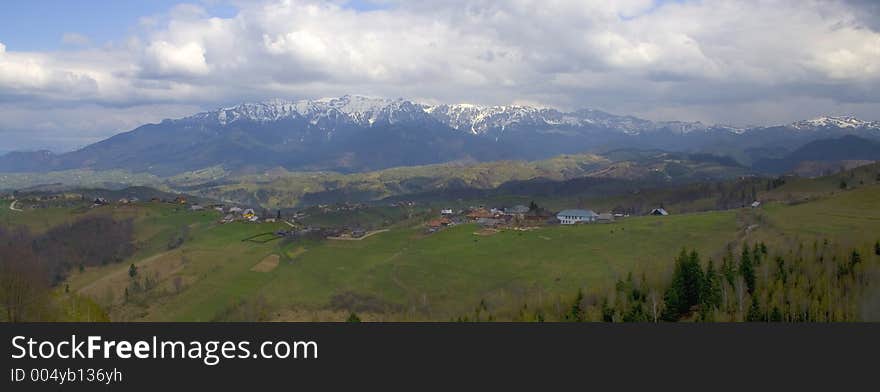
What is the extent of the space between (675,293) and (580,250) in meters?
34.8

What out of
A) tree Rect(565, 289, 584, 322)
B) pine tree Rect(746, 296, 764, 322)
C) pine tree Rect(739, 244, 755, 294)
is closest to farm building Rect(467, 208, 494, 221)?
tree Rect(565, 289, 584, 322)

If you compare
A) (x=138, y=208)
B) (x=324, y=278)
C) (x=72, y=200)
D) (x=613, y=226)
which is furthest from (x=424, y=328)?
(x=72, y=200)

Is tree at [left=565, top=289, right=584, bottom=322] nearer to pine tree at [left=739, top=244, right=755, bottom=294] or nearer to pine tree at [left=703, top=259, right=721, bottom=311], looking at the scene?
pine tree at [left=703, top=259, right=721, bottom=311]

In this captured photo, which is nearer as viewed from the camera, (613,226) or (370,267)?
(370,267)

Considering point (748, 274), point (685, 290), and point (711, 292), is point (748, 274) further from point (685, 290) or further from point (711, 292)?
point (685, 290)

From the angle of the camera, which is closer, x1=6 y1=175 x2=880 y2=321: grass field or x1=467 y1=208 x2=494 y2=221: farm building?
x1=6 y1=175 x2=880 y2=321: grass field

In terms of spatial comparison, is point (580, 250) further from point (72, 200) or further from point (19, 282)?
point (72, 200)

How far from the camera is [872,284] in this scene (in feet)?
152

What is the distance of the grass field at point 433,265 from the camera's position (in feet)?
217

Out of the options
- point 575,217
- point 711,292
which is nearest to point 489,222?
point 575,217

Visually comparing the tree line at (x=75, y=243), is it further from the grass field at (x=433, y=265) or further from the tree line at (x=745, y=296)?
the tree line at (x=745, y=296)

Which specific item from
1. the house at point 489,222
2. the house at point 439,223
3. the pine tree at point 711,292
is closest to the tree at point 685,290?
the pine tree at point 711,292

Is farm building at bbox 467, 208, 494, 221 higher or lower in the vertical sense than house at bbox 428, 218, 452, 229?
higher

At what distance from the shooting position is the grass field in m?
66.1
